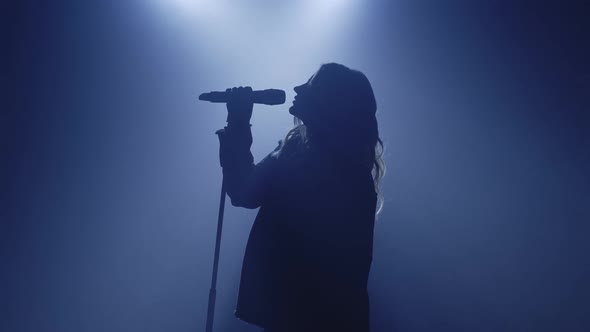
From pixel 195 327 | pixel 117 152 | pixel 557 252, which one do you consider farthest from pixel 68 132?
pixel 557 252

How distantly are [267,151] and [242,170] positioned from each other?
801mm

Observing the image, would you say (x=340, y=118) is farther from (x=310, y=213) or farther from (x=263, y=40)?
(x=263, y=40)

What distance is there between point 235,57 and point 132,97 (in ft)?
1.42

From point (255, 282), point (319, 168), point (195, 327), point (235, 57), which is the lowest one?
point (195, 327)

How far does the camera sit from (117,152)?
1.57 metres

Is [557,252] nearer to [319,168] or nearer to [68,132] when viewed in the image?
[319,168]

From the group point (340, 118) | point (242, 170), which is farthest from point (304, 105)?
point (242, 170)

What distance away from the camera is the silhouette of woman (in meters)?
0.72

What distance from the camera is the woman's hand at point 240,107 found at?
810 mm

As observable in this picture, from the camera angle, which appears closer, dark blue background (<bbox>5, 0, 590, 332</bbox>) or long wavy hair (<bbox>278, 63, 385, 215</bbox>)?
long wavy hair (<bbox>278, 63, 385, 215</bbox>)

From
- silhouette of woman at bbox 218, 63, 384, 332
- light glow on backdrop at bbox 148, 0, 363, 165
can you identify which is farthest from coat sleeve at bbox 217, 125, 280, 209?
light glow on backdrop at bbox 148, 0, 363, 165

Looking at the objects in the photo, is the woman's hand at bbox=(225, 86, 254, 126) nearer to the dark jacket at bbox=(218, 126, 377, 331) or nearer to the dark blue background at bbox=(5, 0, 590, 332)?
the dark jacket at bbox=(218, 126, 377, 331)

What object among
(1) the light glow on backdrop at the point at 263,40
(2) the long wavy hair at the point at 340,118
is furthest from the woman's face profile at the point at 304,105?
(1) the light glow on backdrop at the point at 263,40

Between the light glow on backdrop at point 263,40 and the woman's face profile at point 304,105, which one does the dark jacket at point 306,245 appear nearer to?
the woman's face profile at point 304,105
